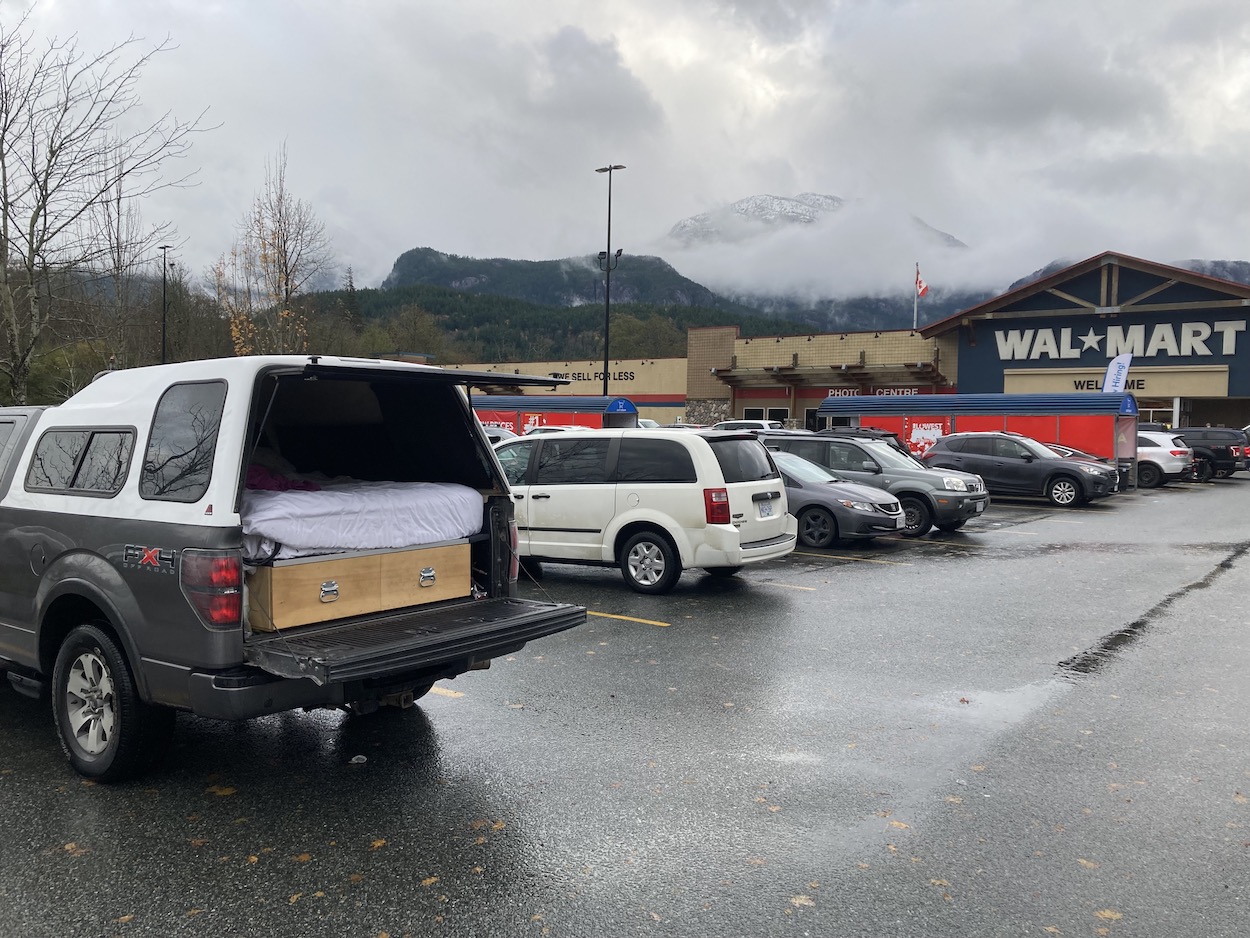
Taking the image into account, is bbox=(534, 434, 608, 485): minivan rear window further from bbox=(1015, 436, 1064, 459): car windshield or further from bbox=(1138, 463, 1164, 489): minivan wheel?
bbox=(1138, 463, 1164, 489): minivan wheel

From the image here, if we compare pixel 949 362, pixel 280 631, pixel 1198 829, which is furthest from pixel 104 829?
pixel 949 362

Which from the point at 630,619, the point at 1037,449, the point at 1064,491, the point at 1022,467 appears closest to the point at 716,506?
the point at 630,619

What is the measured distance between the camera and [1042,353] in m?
40.1

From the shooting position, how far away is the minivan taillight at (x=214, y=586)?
4078 millimetres

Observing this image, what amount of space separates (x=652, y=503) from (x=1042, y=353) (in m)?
35.7

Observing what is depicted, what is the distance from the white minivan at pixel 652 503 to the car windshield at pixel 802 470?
3508mm

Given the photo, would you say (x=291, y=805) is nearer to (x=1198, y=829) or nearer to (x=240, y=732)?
(x=240, y=732)

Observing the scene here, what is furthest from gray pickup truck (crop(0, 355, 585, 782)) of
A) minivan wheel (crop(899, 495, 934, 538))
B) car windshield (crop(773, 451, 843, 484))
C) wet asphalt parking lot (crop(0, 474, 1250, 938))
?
minivan wheel (crop(899, 495, 934, 538))

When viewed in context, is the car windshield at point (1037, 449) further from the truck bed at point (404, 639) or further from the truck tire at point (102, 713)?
the truck tire at point (102, 713)

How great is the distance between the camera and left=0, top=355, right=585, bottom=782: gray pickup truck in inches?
163

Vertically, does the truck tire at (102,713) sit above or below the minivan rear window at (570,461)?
below

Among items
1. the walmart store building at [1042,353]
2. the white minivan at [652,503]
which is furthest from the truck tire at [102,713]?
the walmart store building at [1042,353]

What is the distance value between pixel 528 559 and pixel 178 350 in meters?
30.9

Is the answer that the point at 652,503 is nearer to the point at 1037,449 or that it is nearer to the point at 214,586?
the point at 214,586
